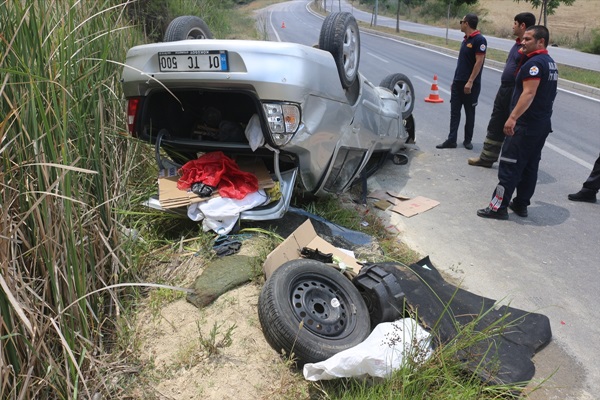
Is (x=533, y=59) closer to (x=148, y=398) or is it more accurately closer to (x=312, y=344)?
(x=312, y=344)

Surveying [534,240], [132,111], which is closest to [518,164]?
[534,240]

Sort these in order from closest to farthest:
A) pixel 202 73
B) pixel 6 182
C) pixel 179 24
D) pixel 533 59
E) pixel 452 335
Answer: pixel 6 182 → pixel 452 335 → pixel 202 73 → pixel 179 24 → pixel 533 59

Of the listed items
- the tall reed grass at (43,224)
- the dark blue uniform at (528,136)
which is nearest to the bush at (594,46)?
the dark blue uniform at (528,136)

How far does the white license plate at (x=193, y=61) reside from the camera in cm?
308

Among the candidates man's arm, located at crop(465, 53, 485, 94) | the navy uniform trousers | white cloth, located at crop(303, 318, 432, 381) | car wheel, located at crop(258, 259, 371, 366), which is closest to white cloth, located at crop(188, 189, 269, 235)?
car wheel, located at crop(258, 259, 371, 366)

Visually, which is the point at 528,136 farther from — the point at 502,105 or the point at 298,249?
the point at 298,249

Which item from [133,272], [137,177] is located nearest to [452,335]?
[133,272]

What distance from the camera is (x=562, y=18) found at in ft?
135

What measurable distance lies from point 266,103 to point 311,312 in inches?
54.1

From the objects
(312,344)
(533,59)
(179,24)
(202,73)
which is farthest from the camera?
(533,59)

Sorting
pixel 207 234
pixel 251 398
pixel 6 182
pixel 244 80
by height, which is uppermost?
pixel 244 80

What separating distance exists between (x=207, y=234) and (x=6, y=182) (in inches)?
65.7

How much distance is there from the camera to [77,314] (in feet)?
6.78

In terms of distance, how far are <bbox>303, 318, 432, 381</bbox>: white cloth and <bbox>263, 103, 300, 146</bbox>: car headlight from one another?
1.46m
